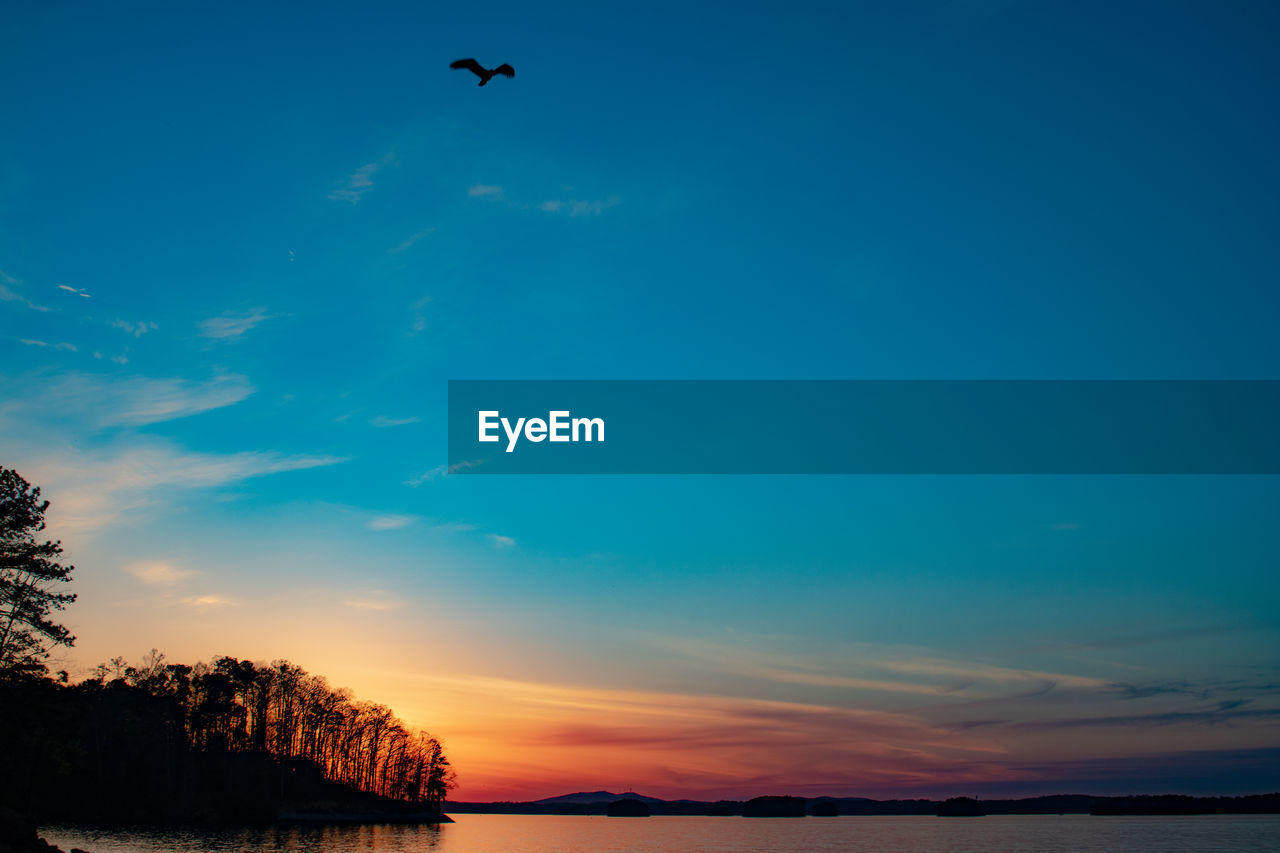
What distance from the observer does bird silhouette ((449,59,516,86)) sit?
29.8 meters

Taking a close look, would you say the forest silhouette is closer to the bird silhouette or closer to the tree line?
the tree line

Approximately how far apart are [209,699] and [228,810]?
17.6 metres

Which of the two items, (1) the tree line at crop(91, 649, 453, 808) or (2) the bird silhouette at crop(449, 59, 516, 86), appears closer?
(2) the bird silhouette at crop(449, 59, 516, 86)

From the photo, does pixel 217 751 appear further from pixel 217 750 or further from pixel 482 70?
pixel 482 70

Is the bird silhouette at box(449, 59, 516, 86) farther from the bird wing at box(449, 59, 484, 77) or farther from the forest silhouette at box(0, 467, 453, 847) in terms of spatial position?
the forest silhouette at box(0, 467, 453, 847)

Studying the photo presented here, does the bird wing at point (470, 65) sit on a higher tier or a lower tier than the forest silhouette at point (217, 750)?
higher

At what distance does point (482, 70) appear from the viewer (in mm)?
29953

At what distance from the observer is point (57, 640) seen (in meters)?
44.2

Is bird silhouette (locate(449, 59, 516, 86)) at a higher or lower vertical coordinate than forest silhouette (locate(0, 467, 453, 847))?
higher

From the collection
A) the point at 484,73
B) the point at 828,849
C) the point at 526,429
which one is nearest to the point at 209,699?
the point at 828,849

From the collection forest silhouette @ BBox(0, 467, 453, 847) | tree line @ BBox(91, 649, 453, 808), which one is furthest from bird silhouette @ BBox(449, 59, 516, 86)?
tree line @ BBox(91, 649, 453, 808)

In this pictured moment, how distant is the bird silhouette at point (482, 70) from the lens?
29750 millimetres

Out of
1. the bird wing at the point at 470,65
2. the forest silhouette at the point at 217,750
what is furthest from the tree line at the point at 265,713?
the bird wing at the point at 470,65

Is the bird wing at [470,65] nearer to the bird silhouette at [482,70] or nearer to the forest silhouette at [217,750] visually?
the bird silhouette at [482,70]
